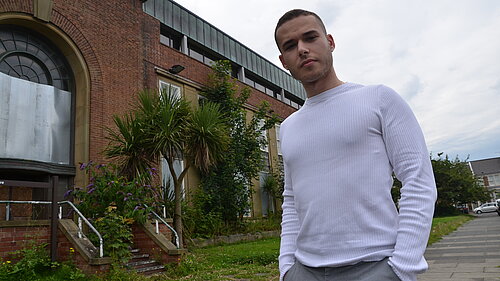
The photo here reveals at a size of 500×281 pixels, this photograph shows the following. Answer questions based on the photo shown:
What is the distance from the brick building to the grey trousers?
7317mm

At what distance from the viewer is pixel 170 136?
8852 millimetres

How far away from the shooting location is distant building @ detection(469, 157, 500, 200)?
76.1 m

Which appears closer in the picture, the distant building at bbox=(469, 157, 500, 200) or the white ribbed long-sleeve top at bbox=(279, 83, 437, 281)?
the white ribbed long-sleeve top at bbox=(279, 83, 437, 281)

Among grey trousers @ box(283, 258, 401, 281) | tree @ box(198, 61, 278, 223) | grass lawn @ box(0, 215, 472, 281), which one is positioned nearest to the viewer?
grey trousers @ box(283, 258, 401, 281)

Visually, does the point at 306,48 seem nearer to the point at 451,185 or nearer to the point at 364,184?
the point at 364,184

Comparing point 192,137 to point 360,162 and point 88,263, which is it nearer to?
point 88,263

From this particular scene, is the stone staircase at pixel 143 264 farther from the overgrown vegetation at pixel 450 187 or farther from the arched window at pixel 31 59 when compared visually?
the overgrown vegetation at pixel 450 187

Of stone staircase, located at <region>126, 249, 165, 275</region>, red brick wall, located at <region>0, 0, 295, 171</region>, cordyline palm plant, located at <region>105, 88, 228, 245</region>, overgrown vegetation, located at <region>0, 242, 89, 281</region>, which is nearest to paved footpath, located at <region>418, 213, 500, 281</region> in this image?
stone staircase, located at <region>126, 249, 165, 275</region>

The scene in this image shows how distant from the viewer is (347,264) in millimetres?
1223

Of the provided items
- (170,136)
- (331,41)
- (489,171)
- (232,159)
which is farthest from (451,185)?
(489,171)

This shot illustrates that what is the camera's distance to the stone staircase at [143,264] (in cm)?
725

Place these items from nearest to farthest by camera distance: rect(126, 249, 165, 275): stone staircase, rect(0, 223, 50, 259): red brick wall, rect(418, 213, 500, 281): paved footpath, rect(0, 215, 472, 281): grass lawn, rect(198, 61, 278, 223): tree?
1. rect(418, 213, 500, 281): paved footpath
2. rect(0, 215, 472, 281): grass lawn
3. rect(0, 223, 50, 259): red brick wall
4. rect(126, 249, 165, 275): stone staircase
5. rect(198, 61, 278, 223): tree

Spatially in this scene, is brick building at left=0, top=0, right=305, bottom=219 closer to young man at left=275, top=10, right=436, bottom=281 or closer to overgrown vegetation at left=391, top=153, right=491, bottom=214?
young man at left=275, top=10, right=436, bottom=281

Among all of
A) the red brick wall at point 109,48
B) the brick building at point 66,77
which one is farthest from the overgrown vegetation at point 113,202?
the red brick wall at point 109,48
